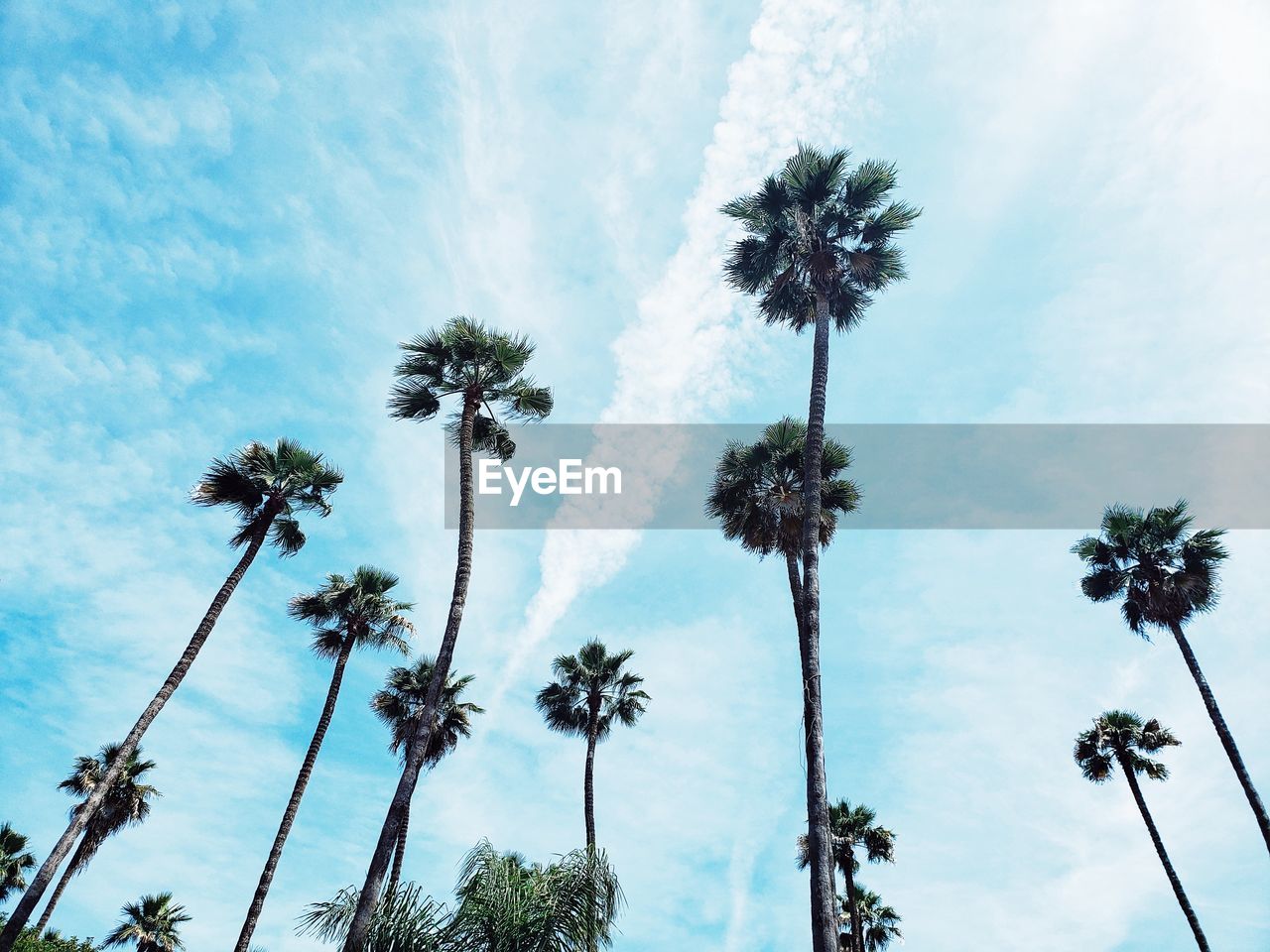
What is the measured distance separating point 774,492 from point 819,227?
7.15 m

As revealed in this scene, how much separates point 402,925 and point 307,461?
15.4 metres

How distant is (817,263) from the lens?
17562 millimetres

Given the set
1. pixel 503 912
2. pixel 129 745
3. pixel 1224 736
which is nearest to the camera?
pixel 503 912

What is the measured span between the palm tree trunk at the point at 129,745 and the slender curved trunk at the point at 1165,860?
33.7 metres

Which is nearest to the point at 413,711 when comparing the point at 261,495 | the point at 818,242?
the point at 261,495

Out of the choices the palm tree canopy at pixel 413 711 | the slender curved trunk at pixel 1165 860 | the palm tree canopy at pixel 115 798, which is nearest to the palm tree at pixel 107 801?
the palm tree canopy at pixel 115 798

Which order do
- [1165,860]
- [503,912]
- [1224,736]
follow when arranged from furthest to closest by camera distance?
1. [1165,860]
2. [1224,736]
3. [503,912]

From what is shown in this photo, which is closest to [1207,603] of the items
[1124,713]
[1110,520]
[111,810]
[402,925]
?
[1110,520]

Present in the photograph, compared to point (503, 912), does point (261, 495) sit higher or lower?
higher

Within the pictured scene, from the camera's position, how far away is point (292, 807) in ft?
70.9

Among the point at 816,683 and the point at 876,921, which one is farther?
the point at 876,921

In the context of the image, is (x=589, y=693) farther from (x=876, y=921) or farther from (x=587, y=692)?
(x=876, y=921)

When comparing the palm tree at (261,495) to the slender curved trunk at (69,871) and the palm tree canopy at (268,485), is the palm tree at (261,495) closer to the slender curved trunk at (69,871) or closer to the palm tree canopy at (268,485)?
the palm tree canopy at (268,485)

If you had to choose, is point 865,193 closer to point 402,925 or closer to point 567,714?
point 402,925
